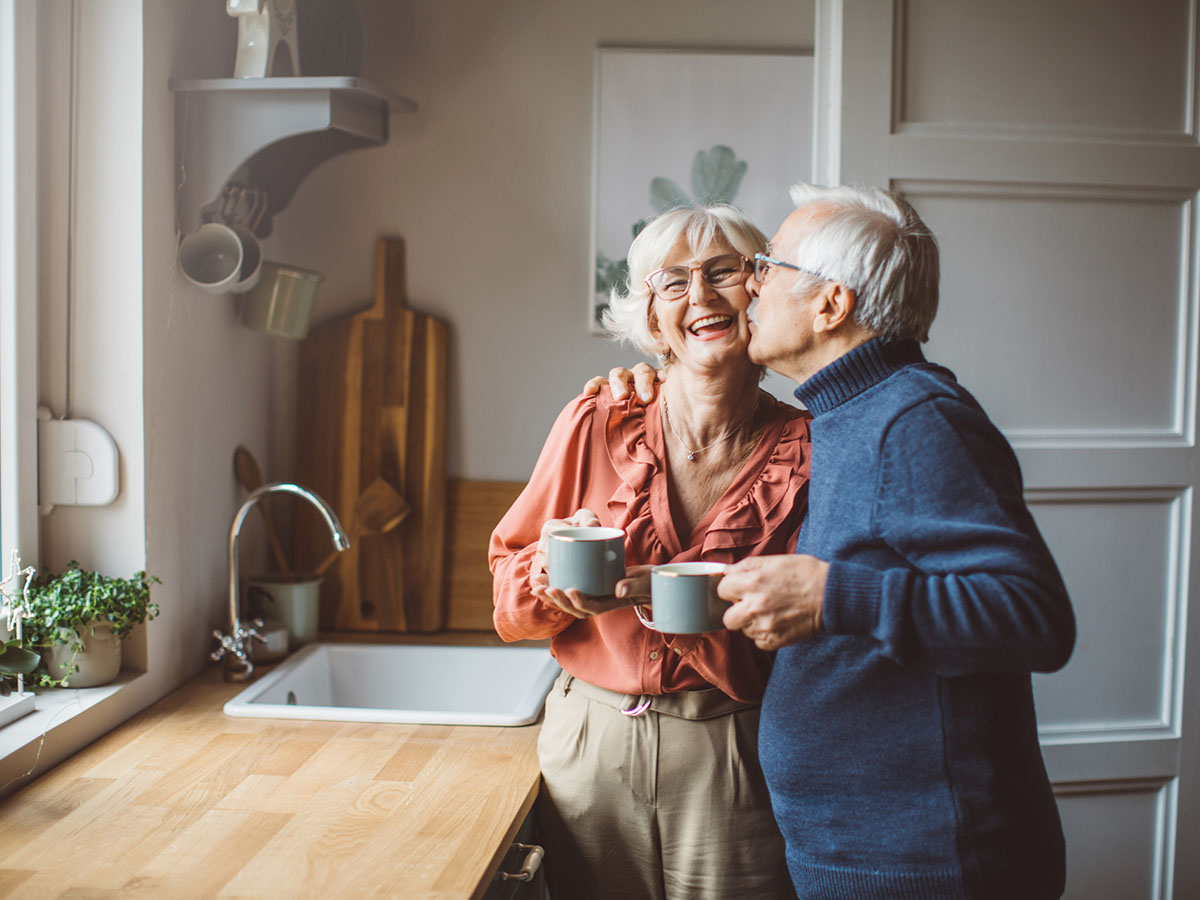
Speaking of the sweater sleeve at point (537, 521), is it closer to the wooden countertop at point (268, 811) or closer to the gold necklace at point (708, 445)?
the gold necklace at point (708, 445)

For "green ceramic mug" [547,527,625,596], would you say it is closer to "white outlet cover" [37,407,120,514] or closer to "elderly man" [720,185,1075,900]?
"elderly man" [720,185,1075,900]

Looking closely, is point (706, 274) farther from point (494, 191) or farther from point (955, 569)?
point (494, 191)

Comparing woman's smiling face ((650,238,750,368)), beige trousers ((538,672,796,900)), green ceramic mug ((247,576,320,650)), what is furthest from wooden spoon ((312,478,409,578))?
woman's smiling face ((650,238,750,368))

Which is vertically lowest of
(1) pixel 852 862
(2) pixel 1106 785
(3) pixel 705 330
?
(2) pixel 1106 785

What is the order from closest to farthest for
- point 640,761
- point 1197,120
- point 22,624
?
point 640,761 < point 22,624 < point 1197,120

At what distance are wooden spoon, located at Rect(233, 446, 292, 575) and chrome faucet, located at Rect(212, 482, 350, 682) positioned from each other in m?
0.15

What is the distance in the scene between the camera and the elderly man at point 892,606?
0.98 m

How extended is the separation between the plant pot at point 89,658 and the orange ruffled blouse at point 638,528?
0.63 meters

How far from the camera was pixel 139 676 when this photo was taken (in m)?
1.62

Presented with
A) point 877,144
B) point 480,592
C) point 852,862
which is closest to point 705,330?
point 877,144

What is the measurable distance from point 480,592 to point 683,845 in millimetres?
963

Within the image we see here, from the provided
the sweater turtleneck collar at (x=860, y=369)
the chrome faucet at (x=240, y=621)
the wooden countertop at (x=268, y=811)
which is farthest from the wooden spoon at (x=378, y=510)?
Result: the sweater turtleneck collar at (x=860, y=369)

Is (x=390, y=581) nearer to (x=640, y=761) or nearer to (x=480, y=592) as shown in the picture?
(x=480, y=592)

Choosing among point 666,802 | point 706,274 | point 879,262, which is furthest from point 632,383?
point 666,802
